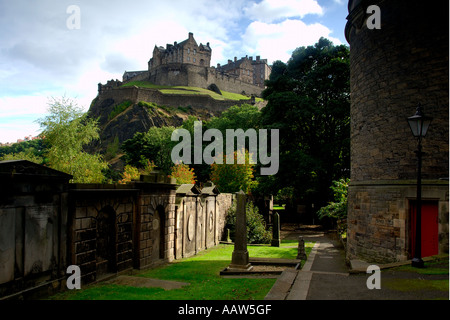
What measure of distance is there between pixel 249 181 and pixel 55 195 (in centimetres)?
2701

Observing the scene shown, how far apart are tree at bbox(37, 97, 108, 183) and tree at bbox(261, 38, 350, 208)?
53.8ft

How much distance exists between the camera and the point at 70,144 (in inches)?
1203

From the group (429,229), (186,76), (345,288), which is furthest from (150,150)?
(186,76)

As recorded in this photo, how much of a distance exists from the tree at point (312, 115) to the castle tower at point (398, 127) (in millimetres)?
11999

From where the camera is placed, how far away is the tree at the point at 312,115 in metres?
24.0

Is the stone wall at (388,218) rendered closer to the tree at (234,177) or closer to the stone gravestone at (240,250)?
the stone gravestone at (240,250)

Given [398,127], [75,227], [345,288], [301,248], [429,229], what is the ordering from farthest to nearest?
[301,248], [398,127], [429,229], [75,227], [345,288]

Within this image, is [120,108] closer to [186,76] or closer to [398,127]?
[186,76]

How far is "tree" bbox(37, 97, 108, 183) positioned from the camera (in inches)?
1124

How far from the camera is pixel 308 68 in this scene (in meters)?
26.7

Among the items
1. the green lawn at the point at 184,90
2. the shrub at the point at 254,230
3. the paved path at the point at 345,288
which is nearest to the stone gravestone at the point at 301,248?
the paved path at the point at 345,288

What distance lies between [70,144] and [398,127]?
28878mm
